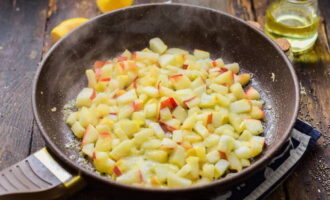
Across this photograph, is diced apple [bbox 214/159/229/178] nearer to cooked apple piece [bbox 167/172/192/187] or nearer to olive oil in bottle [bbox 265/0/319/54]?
cooked apple piece [bbox 167/172/192/187]

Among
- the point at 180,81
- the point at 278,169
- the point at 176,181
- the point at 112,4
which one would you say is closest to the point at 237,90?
the point at 180,81

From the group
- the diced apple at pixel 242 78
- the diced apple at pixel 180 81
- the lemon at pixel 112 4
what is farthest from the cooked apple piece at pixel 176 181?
the lemon at pixel 112 4

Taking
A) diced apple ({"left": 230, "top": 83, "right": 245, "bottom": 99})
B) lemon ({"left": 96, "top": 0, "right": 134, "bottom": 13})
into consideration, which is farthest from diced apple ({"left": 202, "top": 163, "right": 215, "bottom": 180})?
lemon ({"left": 96, "top": 0, "right": 134, "bottom": 13})

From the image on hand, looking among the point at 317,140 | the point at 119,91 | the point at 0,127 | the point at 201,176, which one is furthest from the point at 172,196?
the point at 0,127

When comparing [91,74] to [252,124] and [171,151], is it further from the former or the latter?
[252,124]

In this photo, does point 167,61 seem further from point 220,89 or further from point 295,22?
point 295,22

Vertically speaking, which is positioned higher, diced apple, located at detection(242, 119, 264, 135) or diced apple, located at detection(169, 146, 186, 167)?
diced apple, located at detection(169, 146, 186, 167)
